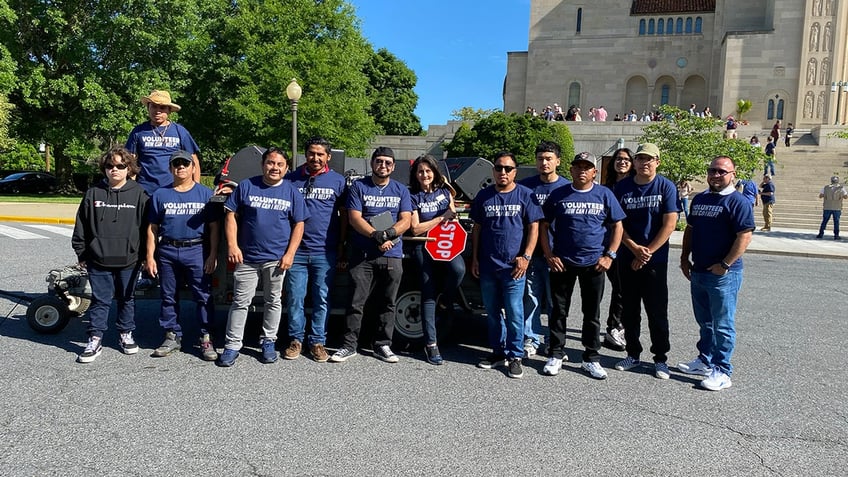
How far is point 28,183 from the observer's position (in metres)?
31.9

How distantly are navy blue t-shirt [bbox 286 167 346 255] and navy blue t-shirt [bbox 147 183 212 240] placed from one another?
2.62ft

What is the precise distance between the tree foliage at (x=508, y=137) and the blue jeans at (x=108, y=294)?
77.9 ft

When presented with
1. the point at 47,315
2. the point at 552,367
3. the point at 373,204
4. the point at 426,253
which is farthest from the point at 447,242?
the point at 47,315

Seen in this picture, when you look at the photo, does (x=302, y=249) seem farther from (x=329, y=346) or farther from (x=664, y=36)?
(x=664, y=36)

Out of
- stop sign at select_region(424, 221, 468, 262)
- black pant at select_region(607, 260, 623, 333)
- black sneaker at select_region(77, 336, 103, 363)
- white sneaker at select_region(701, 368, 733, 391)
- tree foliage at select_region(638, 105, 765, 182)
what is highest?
tree foliage at select_region(638, 105, 765, 182)

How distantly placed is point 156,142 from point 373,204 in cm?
237

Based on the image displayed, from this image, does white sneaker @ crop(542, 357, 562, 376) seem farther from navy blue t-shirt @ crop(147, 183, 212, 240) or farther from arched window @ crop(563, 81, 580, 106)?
arched window @ crop(563, 81, 580, 106)

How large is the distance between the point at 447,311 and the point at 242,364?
1.82 metres

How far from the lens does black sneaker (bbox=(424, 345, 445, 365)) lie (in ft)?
16.4

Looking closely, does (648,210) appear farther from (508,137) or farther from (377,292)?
(508,137)

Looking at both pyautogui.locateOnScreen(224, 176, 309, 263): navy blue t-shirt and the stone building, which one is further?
the stone building

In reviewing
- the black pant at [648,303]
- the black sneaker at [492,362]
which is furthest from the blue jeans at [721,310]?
the black sneaker at [492,362]

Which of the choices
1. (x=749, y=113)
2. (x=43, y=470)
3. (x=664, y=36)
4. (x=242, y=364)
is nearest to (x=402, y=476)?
(x=43, y=470)

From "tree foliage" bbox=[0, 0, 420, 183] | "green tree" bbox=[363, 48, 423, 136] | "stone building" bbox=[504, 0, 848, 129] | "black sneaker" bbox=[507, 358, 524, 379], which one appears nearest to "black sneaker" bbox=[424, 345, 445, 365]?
"black sneaker" bbox=[507, 358, 524, 379]
